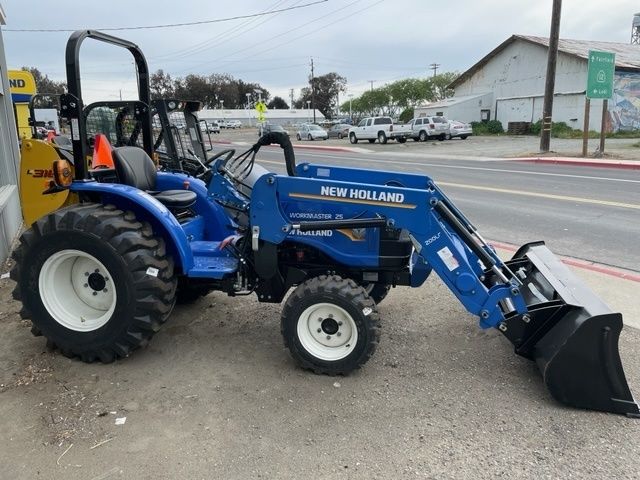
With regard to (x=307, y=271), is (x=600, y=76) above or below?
above

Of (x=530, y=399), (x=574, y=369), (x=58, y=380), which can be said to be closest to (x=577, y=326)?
(x=574, y=369)

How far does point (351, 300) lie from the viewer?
3439mm

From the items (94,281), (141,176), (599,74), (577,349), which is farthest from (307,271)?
(599,74)

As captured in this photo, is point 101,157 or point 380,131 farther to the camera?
point 380,131

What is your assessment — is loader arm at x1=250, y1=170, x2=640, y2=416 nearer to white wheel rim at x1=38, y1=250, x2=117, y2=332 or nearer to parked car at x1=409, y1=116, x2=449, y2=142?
white wheel rim at x1=38, y1=250, x2=117, y2=332

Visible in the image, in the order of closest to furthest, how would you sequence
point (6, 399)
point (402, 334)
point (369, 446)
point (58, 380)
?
point (369, 446) → point (6, 399) → point (58, 380) → point (402, 334)

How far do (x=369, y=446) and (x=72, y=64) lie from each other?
3183 millimetres

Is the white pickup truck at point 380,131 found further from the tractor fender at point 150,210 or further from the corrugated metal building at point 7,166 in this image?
the tractor fender at point 150,210

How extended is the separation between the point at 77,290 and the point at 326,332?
188 centimetres

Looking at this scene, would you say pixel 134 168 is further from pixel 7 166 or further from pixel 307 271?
pixel 7 166

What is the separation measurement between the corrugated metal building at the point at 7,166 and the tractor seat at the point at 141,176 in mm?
3116

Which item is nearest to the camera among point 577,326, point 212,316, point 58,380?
point 577,326

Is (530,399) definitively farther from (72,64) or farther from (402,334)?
(72,64)

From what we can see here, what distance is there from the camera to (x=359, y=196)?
11.6 feet
